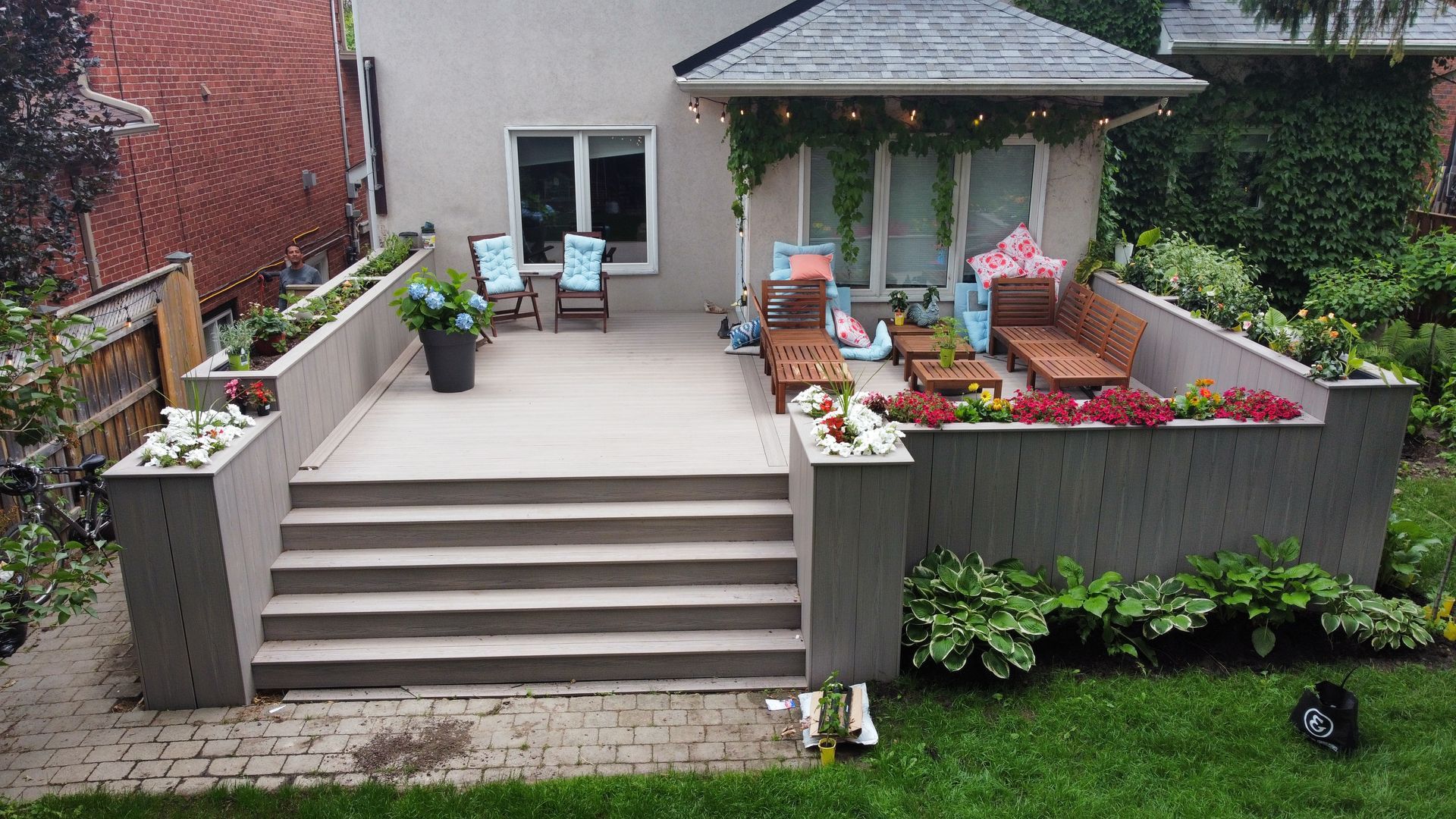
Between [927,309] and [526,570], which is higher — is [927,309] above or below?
above

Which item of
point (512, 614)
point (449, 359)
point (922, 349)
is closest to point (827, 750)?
point (512, 614)

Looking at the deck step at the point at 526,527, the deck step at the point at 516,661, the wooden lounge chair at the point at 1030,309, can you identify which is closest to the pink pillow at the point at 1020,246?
the wooden lounge chair at the point at 1030,309

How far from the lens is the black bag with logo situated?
488cm

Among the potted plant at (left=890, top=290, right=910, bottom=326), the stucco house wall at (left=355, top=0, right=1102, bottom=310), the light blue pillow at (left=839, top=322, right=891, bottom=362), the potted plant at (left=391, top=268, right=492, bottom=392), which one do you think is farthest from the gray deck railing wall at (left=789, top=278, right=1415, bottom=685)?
the stucco house wall at (left=355, top=0, right=1102, bottom=310)

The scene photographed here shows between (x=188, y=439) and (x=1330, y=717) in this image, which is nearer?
(x=1330, y=717)

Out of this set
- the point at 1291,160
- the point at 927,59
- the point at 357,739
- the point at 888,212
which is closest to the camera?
the point at 357,739

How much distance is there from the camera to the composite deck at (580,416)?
6.39 metres

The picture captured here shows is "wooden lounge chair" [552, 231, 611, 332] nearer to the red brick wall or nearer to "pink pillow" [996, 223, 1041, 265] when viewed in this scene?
"pink pillow" [996, 223, 1041, 265]

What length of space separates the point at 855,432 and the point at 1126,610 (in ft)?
5.78

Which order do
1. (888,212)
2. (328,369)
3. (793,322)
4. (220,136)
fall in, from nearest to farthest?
(328,369) → (793,322) → (888,212) → (220,136)

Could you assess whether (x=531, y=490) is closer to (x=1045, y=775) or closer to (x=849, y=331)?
(x=1045, y=775)

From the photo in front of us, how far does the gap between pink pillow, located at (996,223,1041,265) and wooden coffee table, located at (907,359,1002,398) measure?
172 cm

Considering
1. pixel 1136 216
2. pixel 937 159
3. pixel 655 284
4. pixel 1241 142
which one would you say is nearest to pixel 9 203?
pixel 655 284

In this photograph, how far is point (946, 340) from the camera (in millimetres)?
7898
